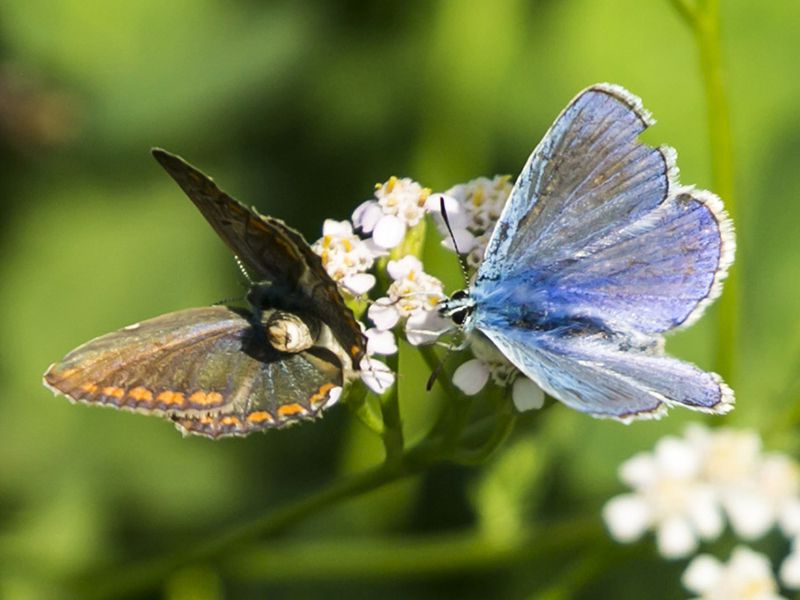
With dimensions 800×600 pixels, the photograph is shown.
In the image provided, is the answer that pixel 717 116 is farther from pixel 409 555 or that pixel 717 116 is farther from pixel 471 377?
pixel 409 555

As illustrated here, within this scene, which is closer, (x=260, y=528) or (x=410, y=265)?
(x=410, y=265)

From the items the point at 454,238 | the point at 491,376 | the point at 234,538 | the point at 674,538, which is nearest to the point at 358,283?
the point at 454,238

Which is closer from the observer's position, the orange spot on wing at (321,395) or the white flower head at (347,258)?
the orange spot on wing at (321,395)

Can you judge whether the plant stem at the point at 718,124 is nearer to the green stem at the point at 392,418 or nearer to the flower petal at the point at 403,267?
the flower petal at the point at 403,267

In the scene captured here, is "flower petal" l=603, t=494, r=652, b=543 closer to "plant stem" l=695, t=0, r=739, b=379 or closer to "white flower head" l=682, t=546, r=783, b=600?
"white flower head" l=682, t=546, r=783, b=600

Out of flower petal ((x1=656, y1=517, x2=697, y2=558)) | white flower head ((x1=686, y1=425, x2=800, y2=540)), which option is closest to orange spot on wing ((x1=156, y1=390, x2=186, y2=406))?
flower petal ((x1=656, y1=517, x2=697, y2=558))

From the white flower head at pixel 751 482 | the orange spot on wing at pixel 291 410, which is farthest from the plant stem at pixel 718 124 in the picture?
the orange spot on wing at pixel 291 410

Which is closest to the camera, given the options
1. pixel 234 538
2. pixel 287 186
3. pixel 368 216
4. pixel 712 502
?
pixel 368 216

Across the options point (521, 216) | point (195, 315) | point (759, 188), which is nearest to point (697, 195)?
point (521, 216)
